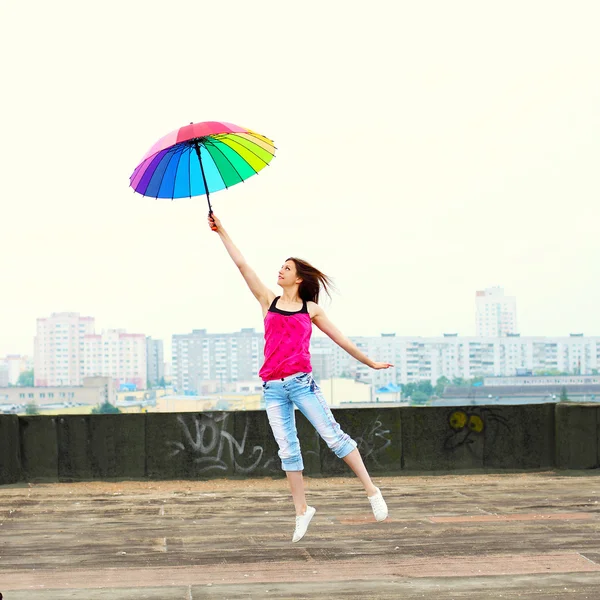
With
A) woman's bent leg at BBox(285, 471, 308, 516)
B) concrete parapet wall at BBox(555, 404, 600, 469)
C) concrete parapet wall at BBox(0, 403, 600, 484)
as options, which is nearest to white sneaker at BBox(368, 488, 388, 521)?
woman's bent leg at BBox(285, 471, 308, 516)

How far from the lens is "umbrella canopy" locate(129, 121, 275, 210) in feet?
23.2

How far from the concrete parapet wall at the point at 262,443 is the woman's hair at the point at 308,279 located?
18.3 feet

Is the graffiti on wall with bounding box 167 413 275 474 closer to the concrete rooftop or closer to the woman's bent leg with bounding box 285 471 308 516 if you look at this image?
the concrete rooftop

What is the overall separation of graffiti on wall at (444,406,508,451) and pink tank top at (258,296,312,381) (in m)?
6.29

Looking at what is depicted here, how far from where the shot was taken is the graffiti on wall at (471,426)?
12.3 metres

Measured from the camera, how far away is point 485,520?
7.93 metres

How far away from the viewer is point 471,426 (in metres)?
12.3

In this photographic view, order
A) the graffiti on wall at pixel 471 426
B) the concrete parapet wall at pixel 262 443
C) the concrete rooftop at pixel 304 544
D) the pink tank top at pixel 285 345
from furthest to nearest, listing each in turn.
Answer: the graffiti on wall at pixel 471 426, the concrete parapet wall at pixel 262 443, the pink tank top at pixel 285 345, the concrete rooftop at pixel 304 544

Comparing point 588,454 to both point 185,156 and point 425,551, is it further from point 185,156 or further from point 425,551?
point 185,156

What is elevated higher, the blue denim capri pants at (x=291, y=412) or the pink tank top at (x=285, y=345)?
the pink tank top at (x=285, y=345)

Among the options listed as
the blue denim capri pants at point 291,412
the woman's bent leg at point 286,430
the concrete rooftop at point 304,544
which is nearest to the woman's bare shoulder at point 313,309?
the blue denim capri pants at point 291,412

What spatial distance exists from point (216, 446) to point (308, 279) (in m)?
5.95

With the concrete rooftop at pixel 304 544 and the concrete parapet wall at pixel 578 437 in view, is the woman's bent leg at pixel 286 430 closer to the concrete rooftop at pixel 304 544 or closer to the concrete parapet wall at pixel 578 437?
the concrete rooftop at pixel 304 544

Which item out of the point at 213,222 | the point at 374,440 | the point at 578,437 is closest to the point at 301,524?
the point at 213,222
